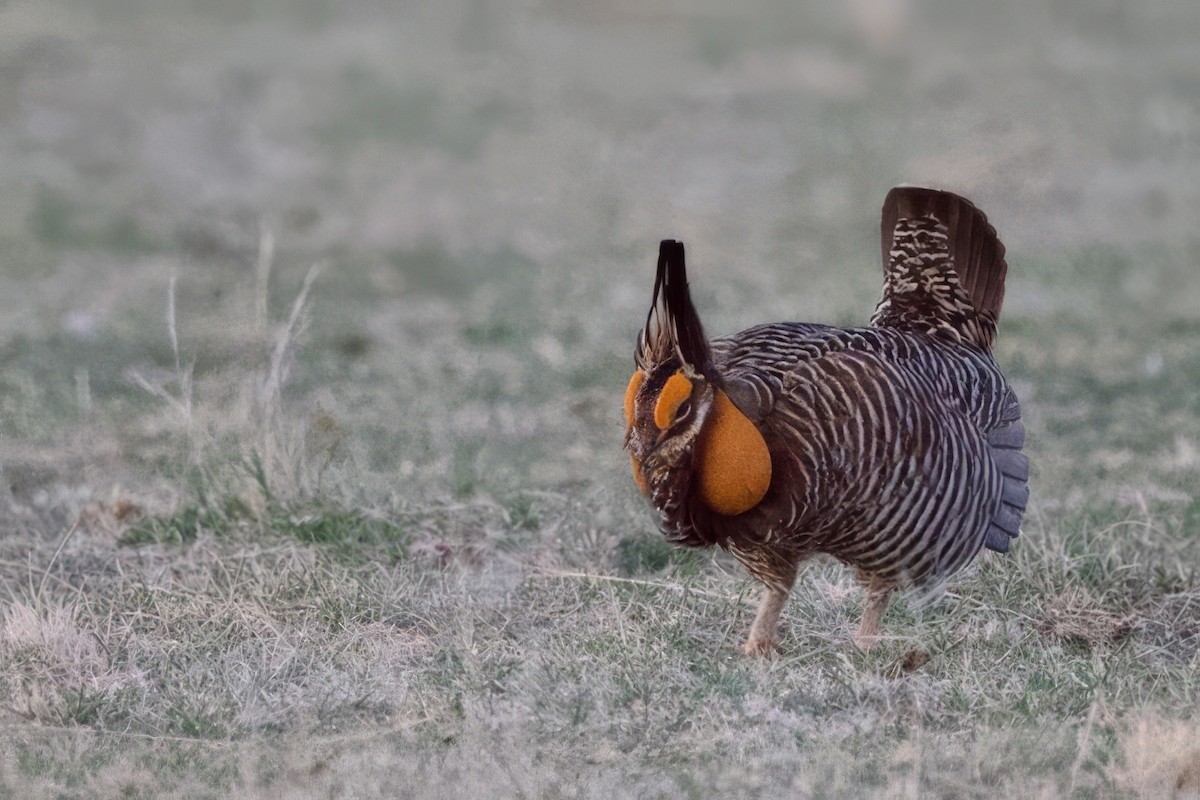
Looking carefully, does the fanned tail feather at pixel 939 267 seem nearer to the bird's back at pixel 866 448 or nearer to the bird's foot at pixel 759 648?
the bird's back at pixel 866 448

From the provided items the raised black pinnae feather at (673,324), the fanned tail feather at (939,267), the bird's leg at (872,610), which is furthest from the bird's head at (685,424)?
the fanned tail feather at (939,267)

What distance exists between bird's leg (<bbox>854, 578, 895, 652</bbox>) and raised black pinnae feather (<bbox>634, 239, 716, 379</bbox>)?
85cm

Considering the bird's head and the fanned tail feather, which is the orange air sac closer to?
the bird's head

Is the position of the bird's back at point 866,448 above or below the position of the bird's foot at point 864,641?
above

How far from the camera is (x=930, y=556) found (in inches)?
144

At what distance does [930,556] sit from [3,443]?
3691 millimetres

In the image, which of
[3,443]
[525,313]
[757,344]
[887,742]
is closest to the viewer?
[887,742]

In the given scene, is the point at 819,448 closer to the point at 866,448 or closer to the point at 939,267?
the point at 866,448

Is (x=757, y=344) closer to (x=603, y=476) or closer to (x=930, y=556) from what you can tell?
(x=930, y=556)

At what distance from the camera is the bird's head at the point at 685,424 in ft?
10.7

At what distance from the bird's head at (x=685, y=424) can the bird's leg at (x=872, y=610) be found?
63 centimetres

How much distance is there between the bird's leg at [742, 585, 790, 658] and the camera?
13.0ft

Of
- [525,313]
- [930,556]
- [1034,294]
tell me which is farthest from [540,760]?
[1034,294]

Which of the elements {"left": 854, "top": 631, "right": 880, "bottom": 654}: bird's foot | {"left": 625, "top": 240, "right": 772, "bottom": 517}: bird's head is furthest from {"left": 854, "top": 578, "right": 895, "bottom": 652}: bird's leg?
{"left": 625, "top": 240, "right": 772, "bottom": 517}: bird's head
